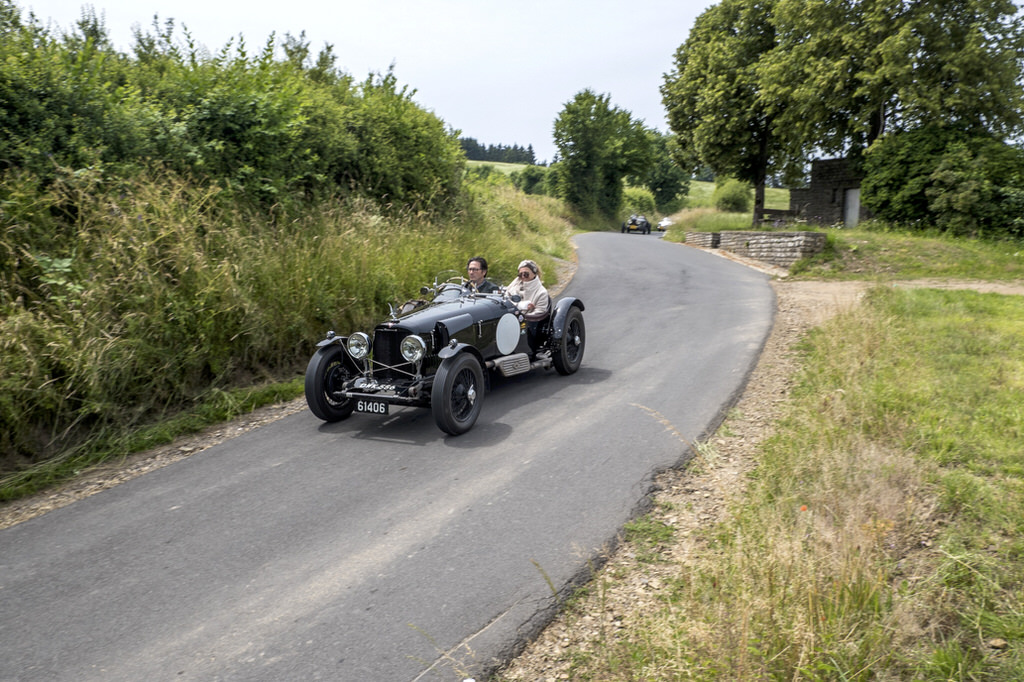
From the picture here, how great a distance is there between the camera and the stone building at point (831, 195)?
102 feet

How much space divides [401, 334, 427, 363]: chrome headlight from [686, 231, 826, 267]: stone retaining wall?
643 inches

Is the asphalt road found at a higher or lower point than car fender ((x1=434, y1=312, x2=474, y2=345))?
lower

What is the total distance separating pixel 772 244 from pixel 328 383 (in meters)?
18.6

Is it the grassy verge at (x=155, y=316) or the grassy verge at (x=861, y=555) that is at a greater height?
the grassy verge at (x=155, y=316)

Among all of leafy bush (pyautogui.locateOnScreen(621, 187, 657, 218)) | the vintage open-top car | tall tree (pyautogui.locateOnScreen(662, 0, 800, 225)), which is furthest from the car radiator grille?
leafy bush (pyautogui.locateOnScreen(621, 187, 657, 218))

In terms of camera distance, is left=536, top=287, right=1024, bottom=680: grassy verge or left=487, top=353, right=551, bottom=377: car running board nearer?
left=536, top=287, right=1024, bottom=680: grassy verge

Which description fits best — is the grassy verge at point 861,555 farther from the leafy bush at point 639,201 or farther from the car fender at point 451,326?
the leafy bush at point 639,201

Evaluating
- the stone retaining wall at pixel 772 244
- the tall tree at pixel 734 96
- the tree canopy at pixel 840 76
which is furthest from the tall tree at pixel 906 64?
the stone retaining wall at pixel 772 244

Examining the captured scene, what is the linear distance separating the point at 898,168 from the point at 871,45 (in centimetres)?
441

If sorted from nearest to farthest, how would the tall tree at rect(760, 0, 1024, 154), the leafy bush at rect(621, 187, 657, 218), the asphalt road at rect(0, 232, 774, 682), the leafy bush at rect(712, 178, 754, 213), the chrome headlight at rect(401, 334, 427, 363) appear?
the asphalt road at rect(0, 232, 774, 682)
the chrome headlight at rect(401, 334, 427, 363)
the tall tree at rect(760, 0, 1024, 154)
the leafy bush at rect(712, 178, 754, 213)
the leafy bush at rect(621, 187, 657, 218)

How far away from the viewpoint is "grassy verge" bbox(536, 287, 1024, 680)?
10.5ft

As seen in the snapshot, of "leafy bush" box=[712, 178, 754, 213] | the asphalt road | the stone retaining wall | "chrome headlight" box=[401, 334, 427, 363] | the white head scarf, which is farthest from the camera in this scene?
"leafy bush" box=[712, 178, 754, 213]

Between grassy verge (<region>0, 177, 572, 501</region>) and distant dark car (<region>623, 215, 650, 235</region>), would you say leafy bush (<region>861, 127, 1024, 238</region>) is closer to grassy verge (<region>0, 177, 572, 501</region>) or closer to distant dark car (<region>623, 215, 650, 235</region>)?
grassy verge (<region>0, 177, 572, 501</region>)

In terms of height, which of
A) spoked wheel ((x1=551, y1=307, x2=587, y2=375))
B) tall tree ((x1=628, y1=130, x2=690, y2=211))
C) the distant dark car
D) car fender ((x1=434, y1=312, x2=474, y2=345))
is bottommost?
the distant dark car
